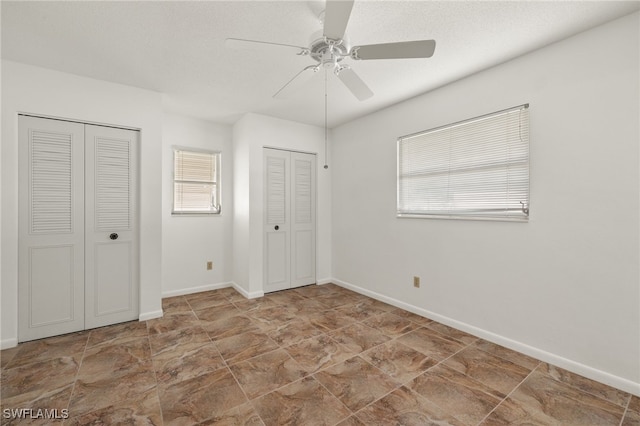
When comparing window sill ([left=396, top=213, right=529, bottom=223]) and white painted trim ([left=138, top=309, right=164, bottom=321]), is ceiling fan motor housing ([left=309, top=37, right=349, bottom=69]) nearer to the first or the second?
window sill ([left=396, top=213, right=529, bottom=223])

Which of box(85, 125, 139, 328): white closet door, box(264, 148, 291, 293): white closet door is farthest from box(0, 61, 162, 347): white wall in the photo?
box(264, 148, 291, 293): white closet door

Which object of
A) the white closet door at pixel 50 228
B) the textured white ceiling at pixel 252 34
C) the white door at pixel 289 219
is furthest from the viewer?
the white door at pixel 289 219

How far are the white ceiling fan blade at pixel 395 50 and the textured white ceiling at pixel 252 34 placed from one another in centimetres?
34

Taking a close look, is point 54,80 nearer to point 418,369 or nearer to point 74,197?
Result: point 74,197

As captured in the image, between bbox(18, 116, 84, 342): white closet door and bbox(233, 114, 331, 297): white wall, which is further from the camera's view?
bbox(233, 114, 331, 297): white wall

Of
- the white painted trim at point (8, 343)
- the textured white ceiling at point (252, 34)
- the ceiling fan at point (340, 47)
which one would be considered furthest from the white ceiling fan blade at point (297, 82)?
the white painted trim at point (8, 343)

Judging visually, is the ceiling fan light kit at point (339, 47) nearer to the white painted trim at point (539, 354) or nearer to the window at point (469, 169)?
the window at point (469, 169)

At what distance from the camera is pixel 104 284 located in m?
2.91

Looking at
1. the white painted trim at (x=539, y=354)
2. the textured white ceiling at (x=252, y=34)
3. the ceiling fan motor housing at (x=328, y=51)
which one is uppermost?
the textured white ceiling at (x=252, y=34)

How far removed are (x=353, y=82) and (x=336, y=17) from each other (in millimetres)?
665

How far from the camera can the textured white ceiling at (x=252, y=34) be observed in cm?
183

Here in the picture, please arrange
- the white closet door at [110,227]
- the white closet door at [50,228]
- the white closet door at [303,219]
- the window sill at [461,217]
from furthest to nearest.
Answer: the white closet door at [303,219], the white closet door at [110,227], the white closet door at [50,228], the window sill at [461,217]

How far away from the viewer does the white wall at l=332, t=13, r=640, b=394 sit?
Result: 6.24 ft

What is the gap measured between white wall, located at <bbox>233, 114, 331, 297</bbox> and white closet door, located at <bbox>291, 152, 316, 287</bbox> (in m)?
0.10
